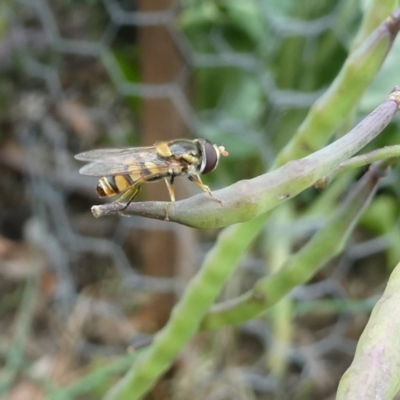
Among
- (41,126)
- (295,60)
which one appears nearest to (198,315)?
(295,60)

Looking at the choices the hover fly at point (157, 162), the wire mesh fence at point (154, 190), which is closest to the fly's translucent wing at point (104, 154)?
the hover fly at point (157, 162)

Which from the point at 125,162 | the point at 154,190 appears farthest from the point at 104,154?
the point at 154,190

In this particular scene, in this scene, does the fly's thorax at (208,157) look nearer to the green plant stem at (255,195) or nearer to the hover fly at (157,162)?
the hover fly at (157,162)

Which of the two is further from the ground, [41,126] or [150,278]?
[41,126]

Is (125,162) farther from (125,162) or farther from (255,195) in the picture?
(255,195)

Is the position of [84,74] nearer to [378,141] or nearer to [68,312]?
[68,312]

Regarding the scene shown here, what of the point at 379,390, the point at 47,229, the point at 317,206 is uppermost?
the point at 379,390

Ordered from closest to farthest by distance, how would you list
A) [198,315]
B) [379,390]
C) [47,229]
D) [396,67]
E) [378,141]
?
1. [379,390]
2. [198,315]
3. [396,67]
4. [378,141]
5. [47,229]

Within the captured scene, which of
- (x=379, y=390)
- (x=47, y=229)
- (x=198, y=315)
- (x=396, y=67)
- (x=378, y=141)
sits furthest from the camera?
(x=47, y=229)
